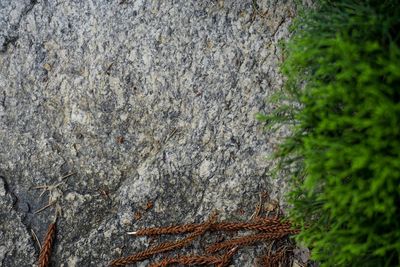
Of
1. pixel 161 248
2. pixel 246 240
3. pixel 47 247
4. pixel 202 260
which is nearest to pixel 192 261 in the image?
pixel 202 260

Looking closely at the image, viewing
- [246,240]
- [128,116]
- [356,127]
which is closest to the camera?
[356,127]

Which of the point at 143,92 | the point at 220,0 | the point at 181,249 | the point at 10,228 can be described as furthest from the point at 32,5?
the point at 181,249

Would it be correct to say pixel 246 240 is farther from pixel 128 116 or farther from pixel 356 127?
pixel 356 127

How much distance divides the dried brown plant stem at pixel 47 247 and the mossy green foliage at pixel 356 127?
1.94 m

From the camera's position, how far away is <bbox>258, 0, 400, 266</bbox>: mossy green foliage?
2229mm

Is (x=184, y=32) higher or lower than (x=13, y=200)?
higher

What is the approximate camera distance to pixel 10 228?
374cm

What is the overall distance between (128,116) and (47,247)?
1123mm

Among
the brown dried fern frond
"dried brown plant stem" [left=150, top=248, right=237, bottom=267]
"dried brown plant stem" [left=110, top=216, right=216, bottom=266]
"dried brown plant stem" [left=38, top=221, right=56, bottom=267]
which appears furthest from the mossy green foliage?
"dried brown plant stem" [left=38, top=221, right=56, bottom=267]

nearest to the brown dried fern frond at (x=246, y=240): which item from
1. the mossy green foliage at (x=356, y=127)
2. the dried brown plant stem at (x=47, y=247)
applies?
the mossy green foliage at (x=356, y=127)

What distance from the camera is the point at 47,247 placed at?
363cm

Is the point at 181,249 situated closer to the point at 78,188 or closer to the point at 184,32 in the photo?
the point at 78,188

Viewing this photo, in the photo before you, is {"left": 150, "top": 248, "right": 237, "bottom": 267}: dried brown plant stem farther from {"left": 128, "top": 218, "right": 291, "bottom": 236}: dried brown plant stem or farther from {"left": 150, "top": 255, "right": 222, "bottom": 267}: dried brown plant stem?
{"left": 128, "top": 218, "right": 291, "bottom": 236}: dried brown plant stem

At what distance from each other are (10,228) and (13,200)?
213mm
